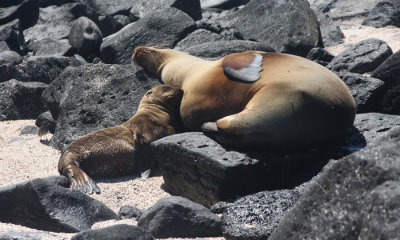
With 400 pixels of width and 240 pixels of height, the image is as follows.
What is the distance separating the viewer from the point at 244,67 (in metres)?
5.47

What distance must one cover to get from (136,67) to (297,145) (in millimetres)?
3335

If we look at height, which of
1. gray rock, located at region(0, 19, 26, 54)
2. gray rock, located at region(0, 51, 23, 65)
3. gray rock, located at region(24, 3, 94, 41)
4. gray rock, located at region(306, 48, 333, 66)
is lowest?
gray rock, located at region(24, 3, 94, 41)

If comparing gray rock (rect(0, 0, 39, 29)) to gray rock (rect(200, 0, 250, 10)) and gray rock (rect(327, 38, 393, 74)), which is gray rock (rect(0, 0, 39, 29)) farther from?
gray rock (rect(327, 38, 393, 74))

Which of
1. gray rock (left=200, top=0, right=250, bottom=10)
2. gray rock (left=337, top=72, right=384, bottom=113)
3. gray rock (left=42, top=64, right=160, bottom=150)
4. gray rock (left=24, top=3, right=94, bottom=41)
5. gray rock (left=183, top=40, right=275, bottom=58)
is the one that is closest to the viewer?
gray rock (left=337, top=72, right=384, bottom=113)

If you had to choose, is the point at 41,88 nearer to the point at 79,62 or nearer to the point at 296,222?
the point at 79,62

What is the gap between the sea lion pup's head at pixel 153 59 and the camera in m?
7.47

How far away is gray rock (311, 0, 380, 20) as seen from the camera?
13912mm

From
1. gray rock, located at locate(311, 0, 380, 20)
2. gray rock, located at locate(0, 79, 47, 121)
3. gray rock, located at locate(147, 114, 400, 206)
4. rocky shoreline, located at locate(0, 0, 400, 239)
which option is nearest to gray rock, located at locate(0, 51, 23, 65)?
rocky shoreline, located at locate(0, 0, 400, 239)

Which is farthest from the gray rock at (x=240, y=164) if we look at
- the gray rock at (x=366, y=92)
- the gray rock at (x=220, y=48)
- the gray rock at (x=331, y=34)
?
the gray rock at (x=331, y=34)

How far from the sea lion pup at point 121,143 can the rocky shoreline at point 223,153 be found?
0.24 m

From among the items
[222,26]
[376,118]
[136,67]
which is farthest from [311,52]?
[376,118]

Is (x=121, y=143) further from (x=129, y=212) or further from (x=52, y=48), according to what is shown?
(x=52, y=48)

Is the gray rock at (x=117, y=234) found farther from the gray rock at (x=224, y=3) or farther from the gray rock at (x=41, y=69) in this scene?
the gray rock at (x=224, y=3)

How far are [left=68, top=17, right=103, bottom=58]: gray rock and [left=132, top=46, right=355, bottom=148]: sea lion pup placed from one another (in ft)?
21.9
